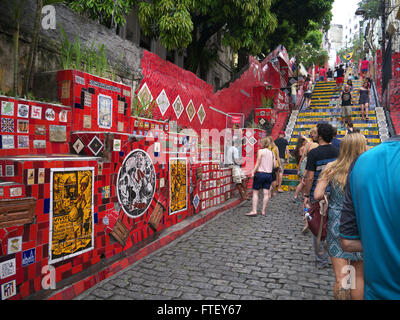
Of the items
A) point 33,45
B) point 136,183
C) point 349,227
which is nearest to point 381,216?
point 349,227

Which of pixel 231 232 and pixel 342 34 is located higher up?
pixel 342 34

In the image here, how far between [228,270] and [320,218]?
1.36 meters

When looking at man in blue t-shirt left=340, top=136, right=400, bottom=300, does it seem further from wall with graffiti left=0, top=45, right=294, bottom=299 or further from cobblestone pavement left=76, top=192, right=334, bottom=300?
wall with graffiti left=0, top=45, right=294, bottom=299

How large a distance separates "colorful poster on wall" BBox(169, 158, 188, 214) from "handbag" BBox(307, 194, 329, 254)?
9.43ft

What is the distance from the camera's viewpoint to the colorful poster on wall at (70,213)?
3178 mm

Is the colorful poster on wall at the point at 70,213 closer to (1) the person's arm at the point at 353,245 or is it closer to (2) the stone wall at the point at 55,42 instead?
(2) the stone wall at the point at 55,42

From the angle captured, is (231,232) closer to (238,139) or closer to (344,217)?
(344,217)

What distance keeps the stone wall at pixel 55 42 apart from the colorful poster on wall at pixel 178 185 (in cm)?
196

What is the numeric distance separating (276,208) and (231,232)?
2.56m

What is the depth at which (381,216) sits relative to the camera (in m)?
1.21

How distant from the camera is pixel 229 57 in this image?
67.2ft

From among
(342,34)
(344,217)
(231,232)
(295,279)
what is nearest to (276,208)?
(231,232)

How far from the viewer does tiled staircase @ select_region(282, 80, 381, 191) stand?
11.6 meters

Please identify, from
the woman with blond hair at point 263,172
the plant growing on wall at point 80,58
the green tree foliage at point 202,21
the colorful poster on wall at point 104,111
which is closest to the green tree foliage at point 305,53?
the green tree foliage at point 202,21
